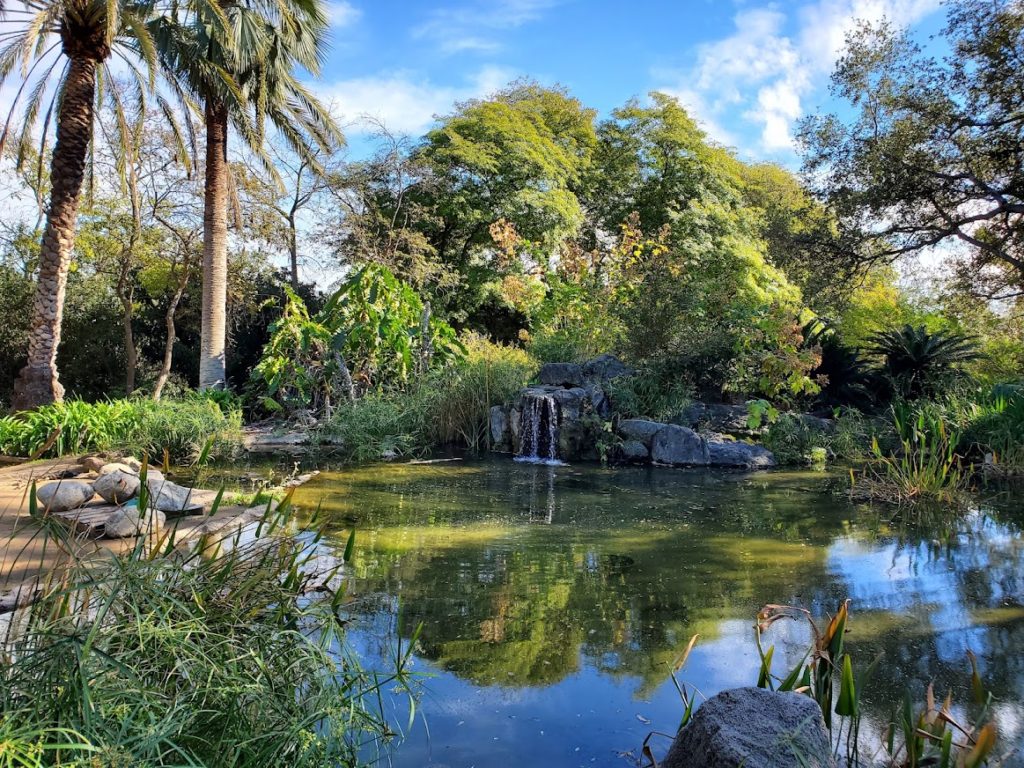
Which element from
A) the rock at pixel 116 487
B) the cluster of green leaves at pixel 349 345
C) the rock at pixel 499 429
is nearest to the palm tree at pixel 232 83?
the cluster of green leaves at pixel 349 345

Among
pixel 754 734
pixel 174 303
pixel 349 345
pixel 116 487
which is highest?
pixel 174 303

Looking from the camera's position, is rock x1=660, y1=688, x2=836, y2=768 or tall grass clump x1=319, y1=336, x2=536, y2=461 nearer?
rock x1=660, y1=688, x2=836, y2=768

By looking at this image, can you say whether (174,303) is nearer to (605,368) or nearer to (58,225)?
(58,225)

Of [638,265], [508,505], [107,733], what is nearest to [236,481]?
[508,505]

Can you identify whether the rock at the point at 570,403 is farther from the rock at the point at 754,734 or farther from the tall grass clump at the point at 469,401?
the rock at the point at 754,734

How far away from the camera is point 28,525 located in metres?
3.29

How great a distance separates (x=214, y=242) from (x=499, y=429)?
6.17 m

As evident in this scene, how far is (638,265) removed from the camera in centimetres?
1534

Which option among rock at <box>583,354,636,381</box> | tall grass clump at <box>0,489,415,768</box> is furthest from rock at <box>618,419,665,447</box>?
tall grass clump at <box>0,489,415,768</box>

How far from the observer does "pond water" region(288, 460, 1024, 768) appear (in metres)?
3.01

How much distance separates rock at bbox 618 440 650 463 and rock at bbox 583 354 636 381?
178 centimetres

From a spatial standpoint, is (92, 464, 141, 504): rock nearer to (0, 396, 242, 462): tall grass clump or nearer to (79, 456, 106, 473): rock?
(79, 456, 106, 473): rock

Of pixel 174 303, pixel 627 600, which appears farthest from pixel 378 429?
pixel 627 600

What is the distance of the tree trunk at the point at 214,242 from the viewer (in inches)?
509
